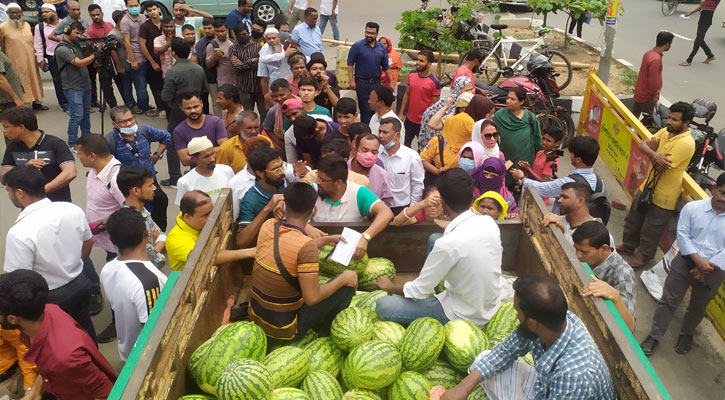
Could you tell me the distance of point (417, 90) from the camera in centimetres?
790

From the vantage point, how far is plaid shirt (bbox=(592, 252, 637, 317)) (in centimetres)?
408

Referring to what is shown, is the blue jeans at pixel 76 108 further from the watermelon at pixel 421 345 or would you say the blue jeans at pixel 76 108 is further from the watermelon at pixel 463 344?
the watermelon at pixel 463 344

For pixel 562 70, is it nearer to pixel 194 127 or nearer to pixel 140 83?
pixel 140 83

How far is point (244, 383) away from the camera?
298 centimetres

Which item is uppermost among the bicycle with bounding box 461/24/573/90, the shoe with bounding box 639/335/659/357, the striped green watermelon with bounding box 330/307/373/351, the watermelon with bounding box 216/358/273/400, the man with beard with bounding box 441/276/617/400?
the man with beard with bounding box 441/276/617/400

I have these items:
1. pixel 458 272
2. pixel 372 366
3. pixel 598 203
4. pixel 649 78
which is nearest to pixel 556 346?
pixel 458 272

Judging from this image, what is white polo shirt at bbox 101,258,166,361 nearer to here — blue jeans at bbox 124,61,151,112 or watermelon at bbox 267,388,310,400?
watermelon at bbox 267,388,310,400

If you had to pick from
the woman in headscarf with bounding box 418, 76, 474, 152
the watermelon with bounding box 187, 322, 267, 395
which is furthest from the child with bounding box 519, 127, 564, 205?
the watermelon with bounding box 187, 322, 267, 395

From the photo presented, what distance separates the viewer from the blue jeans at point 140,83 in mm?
10253

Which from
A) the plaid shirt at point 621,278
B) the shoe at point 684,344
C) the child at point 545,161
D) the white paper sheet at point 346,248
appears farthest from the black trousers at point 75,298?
the shoe at point 684,344

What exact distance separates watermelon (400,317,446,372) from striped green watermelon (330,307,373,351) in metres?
0.26

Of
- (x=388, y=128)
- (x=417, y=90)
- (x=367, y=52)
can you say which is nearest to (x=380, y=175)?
(x=388, y=128)

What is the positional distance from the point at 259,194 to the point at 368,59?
4770 mm

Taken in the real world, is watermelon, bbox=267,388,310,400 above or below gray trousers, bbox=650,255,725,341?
above
